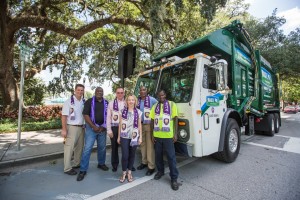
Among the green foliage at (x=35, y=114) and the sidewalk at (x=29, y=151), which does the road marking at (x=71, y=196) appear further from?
the green foliage at (x=35, y=114)

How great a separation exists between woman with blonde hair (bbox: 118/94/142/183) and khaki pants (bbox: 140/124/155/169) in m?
0.46

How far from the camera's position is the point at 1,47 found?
9672mm

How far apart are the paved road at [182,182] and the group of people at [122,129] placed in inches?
8.9

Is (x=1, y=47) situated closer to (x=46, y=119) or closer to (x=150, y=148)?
(x=46, y=119)

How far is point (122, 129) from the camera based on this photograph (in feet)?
12.2

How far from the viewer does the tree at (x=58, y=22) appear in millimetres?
7906

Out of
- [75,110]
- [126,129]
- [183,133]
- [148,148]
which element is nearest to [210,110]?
[183,133]

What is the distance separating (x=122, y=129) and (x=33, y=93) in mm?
19168

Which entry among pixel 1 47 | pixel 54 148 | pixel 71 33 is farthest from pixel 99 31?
pixel 54 148

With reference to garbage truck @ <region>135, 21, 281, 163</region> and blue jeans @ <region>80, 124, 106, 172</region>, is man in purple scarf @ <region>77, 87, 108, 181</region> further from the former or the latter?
garbage truck @ <region>135, 21, 281, 163</region>

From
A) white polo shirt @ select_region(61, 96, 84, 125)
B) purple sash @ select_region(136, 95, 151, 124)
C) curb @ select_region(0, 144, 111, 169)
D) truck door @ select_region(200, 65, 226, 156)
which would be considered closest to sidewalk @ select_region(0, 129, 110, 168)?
curb @ select_region(0, 144, 111, 169)

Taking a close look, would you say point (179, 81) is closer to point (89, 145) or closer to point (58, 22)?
point (89, 145)

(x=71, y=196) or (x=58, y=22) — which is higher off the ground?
(x=58, y=22)

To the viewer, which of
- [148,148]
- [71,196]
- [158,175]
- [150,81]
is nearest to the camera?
[71,196]
